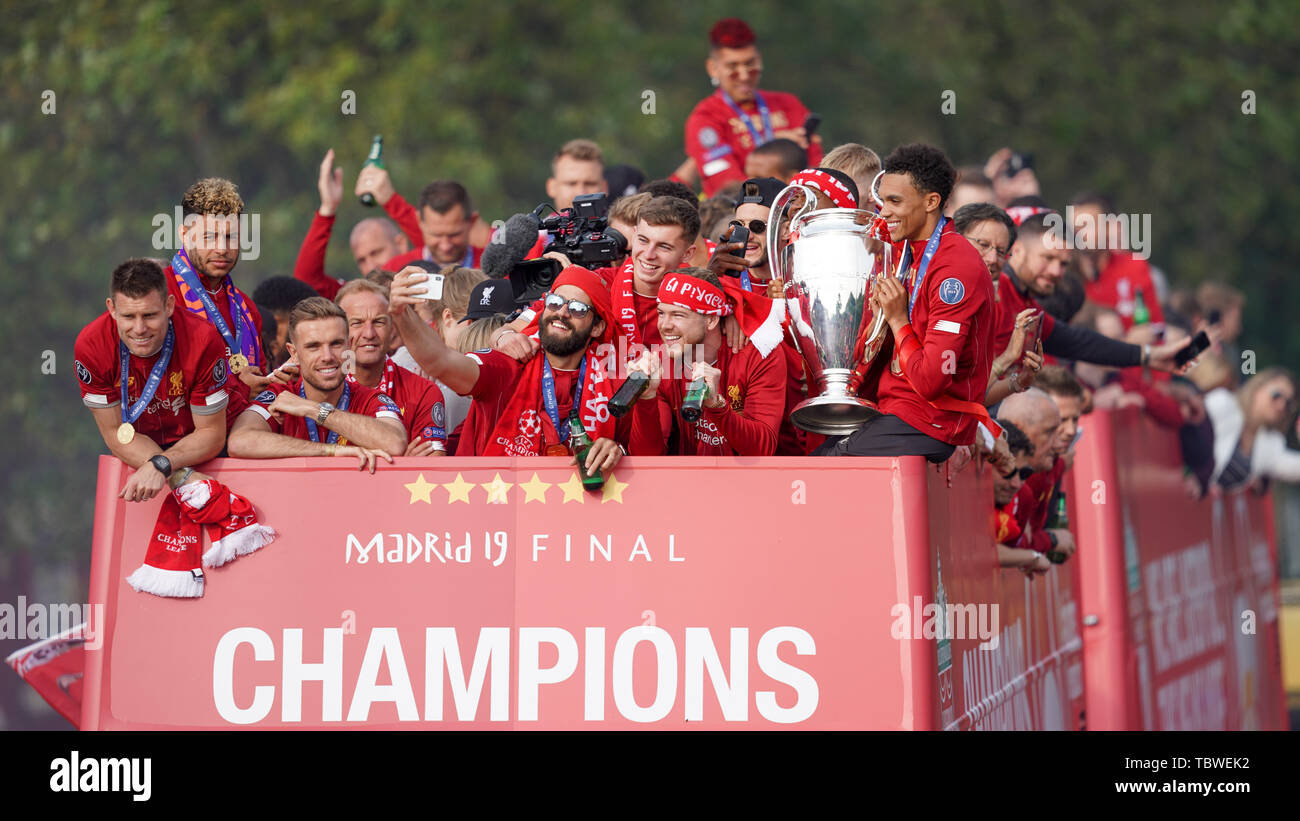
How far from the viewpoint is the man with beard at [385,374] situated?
276 inches

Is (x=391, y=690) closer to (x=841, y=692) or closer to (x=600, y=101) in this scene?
(x=841, y=692)

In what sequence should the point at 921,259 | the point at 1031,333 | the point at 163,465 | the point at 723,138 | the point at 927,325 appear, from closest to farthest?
the point at 163,465, the point at 927,325, the point at 921,259, the point at 1031,333, the point at 723,138

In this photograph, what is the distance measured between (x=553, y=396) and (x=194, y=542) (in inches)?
51.0

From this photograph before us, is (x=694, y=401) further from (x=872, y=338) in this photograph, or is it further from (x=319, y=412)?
(x=319, y=412)

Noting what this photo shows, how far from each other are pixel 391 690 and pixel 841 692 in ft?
4.83

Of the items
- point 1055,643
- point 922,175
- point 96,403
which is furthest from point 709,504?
point 1055,643

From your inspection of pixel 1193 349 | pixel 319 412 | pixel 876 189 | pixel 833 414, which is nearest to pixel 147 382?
pixel 319 412

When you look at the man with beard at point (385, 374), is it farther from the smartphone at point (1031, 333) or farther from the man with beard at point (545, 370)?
the smartphone at point (1031, 333)

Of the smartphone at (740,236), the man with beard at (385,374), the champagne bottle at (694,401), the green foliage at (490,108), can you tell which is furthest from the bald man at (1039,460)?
the green foliage at (490,108)

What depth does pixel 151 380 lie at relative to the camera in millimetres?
6324

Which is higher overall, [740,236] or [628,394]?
[740,236]

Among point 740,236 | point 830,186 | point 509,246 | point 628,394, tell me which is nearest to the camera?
point 628,394

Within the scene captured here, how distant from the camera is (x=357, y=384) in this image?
6887 mm

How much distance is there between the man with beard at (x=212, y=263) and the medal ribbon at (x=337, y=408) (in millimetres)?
321
